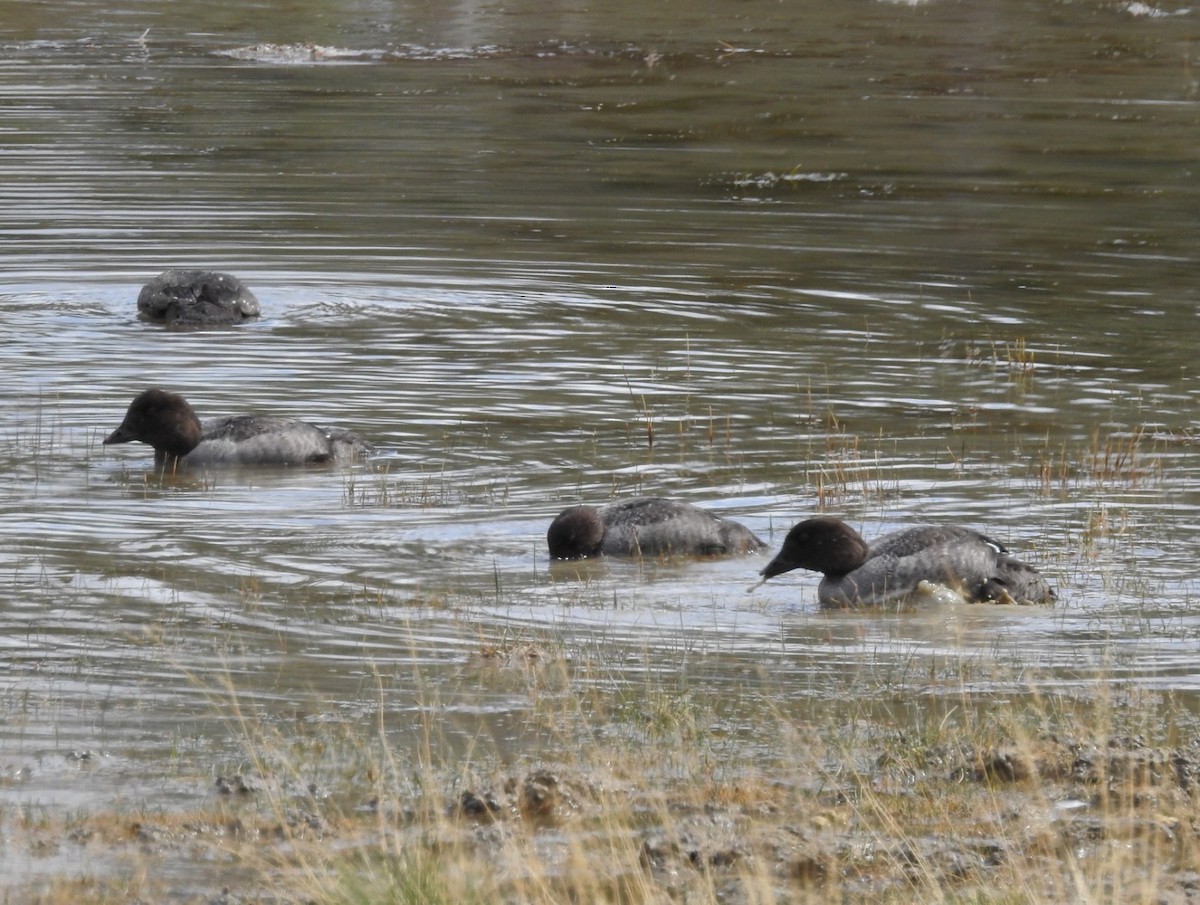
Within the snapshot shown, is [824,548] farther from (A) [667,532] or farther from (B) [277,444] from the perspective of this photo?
(B) [277,444]

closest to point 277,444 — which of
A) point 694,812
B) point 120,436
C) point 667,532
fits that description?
point 120,436

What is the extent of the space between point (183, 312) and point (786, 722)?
11.2 meters

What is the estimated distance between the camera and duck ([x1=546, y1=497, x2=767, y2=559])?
37.7ft

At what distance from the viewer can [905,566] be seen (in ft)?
35.5

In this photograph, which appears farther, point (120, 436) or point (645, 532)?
point (120, 436)

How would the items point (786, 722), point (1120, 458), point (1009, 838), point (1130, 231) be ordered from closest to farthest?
point (1009, 838) < point (786, 722) < point (1120, 458) < point (1130, 231)

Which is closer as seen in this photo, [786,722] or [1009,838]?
[1009,838]

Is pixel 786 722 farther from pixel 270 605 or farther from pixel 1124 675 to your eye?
pixel 270 605

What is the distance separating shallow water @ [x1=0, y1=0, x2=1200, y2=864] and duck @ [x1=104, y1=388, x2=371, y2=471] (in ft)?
0.69

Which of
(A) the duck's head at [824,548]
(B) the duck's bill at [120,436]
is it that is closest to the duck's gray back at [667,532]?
(A) the duck's head at [824,548]

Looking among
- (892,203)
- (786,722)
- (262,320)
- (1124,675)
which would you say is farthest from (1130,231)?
(786,722)

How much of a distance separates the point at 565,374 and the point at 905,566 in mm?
6066

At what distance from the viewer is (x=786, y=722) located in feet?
26.5

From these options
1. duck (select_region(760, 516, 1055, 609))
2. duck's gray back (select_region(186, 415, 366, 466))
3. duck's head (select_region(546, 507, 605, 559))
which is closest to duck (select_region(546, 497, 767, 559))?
duck's head (select_region(546, 507, 605, 559))
